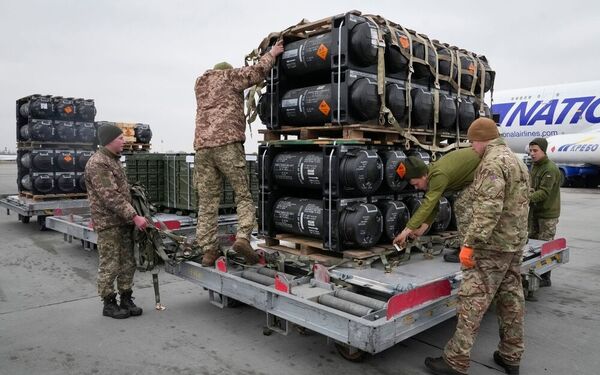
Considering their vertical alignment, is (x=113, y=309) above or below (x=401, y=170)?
below

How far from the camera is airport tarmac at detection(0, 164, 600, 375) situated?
3965mm

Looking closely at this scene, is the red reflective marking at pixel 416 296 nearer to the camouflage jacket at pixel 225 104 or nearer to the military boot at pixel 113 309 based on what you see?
the camouflage jacket at pixel 225 104

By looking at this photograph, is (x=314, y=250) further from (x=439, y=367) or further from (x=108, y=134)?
Answer: (x=108, y=134)

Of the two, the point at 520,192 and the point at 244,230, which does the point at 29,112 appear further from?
the point at 520,192

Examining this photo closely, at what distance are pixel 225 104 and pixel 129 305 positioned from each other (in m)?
2.43

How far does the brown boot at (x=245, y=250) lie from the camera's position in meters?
4.96

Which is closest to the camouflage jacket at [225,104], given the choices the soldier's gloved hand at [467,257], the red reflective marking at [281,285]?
the red reflective marking at [281,285]

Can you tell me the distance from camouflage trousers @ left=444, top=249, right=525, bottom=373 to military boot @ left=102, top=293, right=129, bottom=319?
3.33 m

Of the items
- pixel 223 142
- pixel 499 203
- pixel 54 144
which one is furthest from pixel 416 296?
pixel 54 144

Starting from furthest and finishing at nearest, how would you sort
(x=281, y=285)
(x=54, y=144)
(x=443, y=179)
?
(x=54, y=144) < (x=443, y=179) < (x=281, y=285)

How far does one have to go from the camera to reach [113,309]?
514 centimetres

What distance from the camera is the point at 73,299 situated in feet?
19.0

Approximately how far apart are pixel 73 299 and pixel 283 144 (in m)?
3.18

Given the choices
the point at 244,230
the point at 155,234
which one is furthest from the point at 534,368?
the point at 155,234
